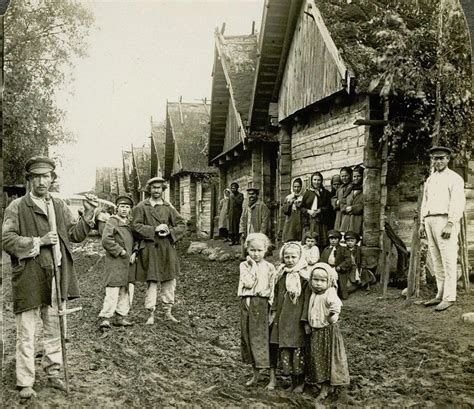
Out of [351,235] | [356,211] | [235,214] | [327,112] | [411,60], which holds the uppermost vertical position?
[411,60]

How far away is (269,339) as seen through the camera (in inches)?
142

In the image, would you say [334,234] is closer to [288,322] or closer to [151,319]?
[151,319]

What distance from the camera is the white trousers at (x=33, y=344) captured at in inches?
131

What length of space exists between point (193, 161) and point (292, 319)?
1110 centimetres

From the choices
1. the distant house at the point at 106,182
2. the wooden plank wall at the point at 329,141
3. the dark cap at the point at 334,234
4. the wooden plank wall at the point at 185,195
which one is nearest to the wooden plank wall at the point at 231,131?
the wooden plank wall at the point at 329,141

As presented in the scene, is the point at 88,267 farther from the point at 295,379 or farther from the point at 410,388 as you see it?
the point at 410,388

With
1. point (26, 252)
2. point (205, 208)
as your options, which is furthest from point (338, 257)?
point (205, 208)

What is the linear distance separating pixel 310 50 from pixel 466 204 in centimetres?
316

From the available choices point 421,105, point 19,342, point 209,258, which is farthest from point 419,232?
point 19,342

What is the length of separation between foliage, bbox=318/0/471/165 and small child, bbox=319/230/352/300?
3.63 ft

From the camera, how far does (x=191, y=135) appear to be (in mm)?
13992

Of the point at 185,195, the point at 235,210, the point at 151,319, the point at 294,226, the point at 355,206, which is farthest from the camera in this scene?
the point at 185,195

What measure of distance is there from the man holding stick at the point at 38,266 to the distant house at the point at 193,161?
941 cm

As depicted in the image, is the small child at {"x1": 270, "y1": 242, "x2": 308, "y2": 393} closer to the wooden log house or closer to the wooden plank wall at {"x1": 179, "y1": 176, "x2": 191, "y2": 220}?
the wooden log house
